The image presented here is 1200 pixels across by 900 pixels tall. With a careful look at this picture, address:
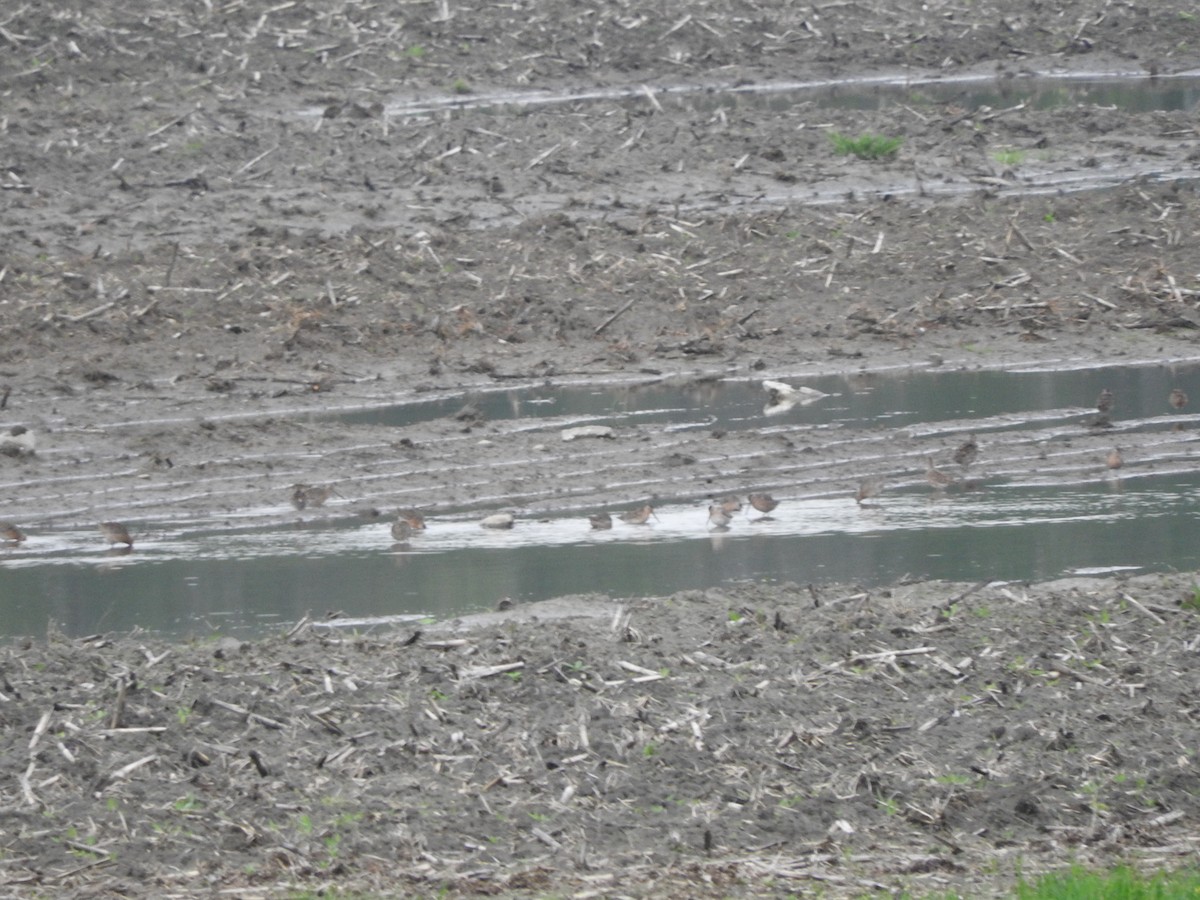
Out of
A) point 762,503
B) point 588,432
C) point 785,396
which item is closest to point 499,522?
point 762,503

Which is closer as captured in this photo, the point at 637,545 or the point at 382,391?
the point at 637,545

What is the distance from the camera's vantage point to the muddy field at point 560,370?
5.88 metres

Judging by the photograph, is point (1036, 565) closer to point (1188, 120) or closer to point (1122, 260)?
point (1122, 260)

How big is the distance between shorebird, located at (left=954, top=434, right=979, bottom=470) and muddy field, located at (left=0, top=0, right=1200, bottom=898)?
8.2 inches

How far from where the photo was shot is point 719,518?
952cm

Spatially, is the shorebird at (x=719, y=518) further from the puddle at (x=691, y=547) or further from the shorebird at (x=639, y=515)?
the shorebird at (x=639, y=515)

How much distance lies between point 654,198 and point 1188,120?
6.02 metres

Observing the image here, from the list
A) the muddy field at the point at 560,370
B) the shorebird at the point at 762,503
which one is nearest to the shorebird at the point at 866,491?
the muddy field at the point at 560,370

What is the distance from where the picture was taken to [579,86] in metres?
21.2

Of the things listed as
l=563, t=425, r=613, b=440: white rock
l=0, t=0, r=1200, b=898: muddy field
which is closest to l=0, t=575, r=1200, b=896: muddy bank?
l=0, t=0, r=1200, b=898: muddy field

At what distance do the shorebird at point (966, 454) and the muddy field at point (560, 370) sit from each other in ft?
0.69

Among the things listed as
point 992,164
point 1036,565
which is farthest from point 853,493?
point 992,164

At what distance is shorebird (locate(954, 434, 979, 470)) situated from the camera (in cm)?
1054

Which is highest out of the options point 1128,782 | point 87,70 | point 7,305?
point 87,70
